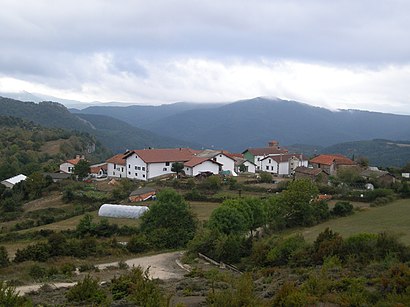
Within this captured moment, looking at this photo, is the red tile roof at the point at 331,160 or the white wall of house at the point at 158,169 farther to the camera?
the red tile roof at the point at 331,160

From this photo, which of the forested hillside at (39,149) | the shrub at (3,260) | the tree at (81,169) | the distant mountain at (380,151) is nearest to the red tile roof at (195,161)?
the tree at (81,169)

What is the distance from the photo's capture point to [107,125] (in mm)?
199250

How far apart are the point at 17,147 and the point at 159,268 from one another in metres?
75.1

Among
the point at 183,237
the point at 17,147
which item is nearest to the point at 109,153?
the point at 17,147

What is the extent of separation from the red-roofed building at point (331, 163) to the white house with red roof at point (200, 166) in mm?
14130

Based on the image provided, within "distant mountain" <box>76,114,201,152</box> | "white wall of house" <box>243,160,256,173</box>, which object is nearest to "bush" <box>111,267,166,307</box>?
"white wall of house" <box>243,160,256,173</box>

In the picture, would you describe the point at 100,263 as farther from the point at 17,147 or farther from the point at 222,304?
the point at 17,147

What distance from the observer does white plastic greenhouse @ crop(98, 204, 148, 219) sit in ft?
129

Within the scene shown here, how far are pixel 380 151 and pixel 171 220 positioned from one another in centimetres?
9319

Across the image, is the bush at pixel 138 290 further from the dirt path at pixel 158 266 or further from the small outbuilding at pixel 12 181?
the small outbuilding at pixel 12 181

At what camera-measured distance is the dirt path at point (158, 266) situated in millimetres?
20172

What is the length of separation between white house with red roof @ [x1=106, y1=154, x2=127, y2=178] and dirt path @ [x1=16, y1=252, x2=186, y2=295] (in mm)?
31267

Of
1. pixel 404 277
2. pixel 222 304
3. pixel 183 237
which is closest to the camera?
pixel 222 304

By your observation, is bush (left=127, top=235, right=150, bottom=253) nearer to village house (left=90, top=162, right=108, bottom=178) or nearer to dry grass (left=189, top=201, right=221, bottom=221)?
dry grass (left=189, top=201, right=221, bottom=221)
